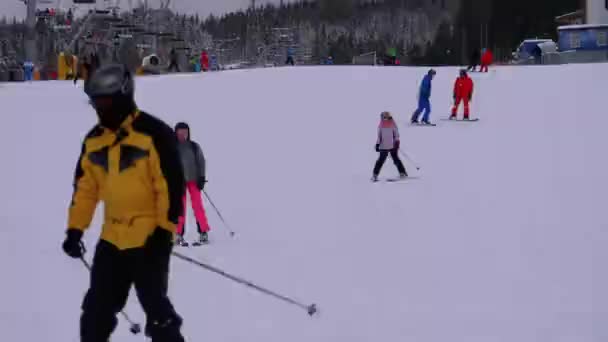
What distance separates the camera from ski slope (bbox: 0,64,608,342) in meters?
5.34

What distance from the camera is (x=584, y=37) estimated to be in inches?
1841

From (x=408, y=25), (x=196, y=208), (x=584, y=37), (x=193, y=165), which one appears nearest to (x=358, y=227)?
(x=196, y=208)

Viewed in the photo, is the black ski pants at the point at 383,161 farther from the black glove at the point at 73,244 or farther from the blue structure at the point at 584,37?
the blue structure at the point at 584,37

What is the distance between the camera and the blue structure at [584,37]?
46281mm

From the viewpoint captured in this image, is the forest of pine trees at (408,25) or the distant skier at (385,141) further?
the forest of pine trees at (408,25)

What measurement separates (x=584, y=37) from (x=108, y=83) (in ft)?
156

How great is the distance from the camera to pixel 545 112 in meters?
21.2

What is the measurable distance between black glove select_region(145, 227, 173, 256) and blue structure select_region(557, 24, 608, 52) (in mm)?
46773

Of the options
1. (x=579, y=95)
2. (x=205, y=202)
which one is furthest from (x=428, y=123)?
(x=205, y=202)

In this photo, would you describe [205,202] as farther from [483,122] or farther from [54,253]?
[483,122]

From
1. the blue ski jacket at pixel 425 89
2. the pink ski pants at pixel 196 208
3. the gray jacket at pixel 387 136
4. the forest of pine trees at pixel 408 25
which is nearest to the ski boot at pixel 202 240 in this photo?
the pink ski pants at pixel 196 208

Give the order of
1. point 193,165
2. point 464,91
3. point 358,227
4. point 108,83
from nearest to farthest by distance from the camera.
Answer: point 108,83 → point 193,165 → point 358,227 → point 464,91

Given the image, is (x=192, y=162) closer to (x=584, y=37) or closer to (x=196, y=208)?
(x=196, y=208)

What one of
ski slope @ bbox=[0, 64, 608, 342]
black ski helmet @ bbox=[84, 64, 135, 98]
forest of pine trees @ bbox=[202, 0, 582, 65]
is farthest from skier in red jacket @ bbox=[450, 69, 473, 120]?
forest of pine trees @ bbox=[202, 0, 582, 65]
